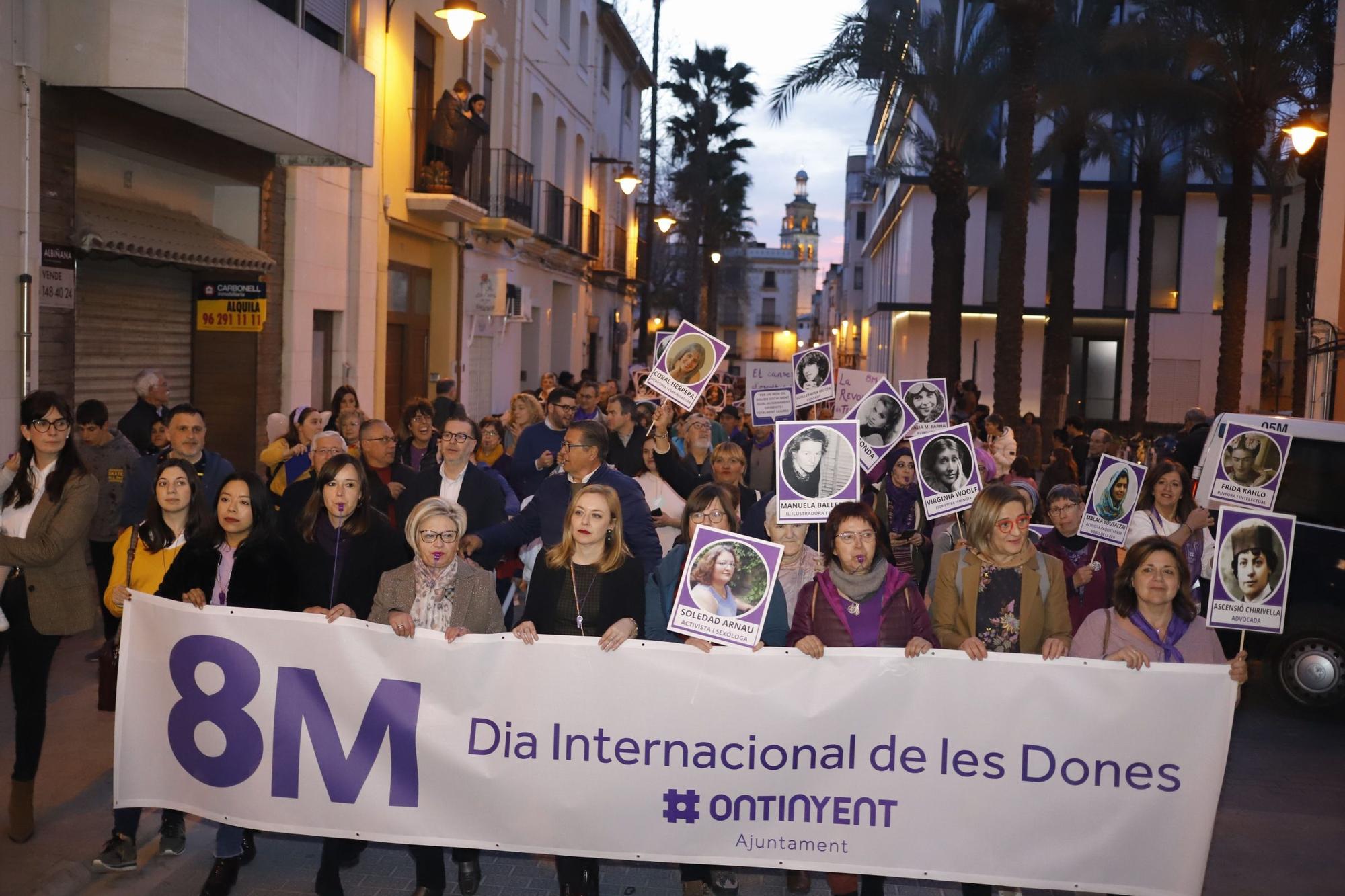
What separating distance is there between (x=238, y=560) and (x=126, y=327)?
26.2 ft

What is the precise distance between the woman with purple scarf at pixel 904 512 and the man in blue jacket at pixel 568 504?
122 inches

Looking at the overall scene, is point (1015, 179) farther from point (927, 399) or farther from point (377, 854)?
point (377, 854)

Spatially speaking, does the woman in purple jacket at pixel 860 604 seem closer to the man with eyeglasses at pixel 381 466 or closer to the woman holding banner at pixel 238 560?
the woman holding banner at pixel 238 560

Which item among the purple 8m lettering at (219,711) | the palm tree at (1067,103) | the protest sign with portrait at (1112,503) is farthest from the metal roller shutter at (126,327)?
the palm tree at (1067,103)

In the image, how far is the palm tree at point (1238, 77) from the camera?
20.9 metres

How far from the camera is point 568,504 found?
677 centimetres

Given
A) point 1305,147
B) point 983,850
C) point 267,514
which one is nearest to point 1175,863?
point 983,850

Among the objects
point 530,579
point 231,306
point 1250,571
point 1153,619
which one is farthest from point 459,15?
point 1153,619

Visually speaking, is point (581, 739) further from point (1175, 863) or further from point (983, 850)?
point (1175, 863)

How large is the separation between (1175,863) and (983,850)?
0.77 metres

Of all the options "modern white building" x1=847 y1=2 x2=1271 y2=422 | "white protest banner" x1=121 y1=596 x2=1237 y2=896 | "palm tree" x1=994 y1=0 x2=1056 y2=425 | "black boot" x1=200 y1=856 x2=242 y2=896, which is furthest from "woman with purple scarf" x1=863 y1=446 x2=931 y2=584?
"modern white building" x1=847 y1=2 x2=1271 y2=422

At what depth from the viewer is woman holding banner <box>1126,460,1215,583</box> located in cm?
815

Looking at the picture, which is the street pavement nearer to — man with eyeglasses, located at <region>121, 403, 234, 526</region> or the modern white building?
man with eyeglasses, located at <region>121, 403, 234, 526</region>

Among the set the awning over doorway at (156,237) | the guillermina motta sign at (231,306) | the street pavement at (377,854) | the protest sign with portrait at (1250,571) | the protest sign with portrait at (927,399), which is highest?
the awning over doorway at (156,237)
